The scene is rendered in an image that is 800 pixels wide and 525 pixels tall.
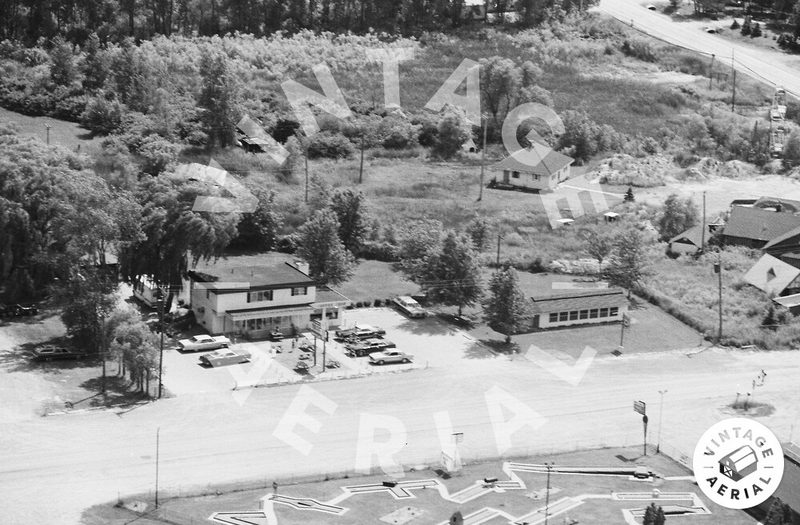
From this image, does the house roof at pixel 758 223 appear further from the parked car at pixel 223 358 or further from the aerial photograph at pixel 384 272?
the parked car at pixel 223 358

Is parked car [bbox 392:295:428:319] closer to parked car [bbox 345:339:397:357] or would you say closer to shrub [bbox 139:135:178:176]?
parked car [bbox 345:339:397:357]

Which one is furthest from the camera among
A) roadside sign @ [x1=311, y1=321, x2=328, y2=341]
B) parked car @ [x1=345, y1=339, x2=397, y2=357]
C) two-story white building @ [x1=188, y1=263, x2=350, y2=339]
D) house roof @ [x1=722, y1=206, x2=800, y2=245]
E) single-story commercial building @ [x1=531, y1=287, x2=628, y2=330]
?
house roof @ [x1=722, y1=206, x2=800, y2=245]

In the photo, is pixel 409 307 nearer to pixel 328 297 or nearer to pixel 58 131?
pixel 328 297

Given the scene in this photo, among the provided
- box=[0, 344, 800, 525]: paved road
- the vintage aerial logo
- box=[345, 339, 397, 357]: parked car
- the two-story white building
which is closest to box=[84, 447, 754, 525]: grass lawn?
the vintage aerial logo

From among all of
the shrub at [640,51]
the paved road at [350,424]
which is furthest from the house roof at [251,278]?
the shrub at [640,51]

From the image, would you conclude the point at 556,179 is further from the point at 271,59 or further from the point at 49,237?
the point at 49,237
